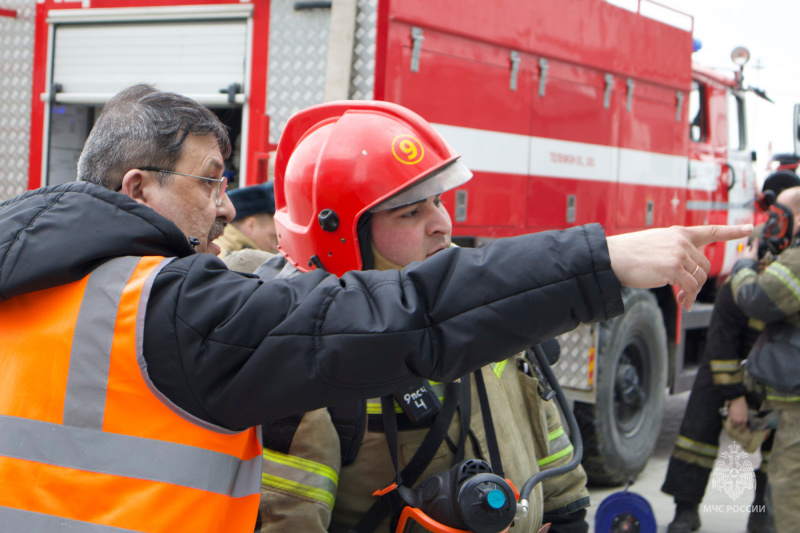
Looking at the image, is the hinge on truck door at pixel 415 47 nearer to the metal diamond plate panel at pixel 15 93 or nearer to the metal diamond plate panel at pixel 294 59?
the metal diamond plate panel at pixel 294 59

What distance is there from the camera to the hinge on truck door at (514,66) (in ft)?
16.5

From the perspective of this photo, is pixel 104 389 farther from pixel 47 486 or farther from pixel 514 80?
pixel 514 80

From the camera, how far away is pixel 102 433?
1.34 metres

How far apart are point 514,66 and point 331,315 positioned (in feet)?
13.4

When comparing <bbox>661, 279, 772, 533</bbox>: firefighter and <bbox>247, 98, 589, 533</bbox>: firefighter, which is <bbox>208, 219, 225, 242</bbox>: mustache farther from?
<bbox>661, 279, 772, 533</bbox>: firefighter

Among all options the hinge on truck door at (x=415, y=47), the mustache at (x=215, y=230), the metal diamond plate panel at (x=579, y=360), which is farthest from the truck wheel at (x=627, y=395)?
the mustache at (x=215, y=230)

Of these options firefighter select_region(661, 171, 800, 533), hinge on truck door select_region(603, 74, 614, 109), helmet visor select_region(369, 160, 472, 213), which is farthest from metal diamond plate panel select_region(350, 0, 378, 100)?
firefighter select_region(661, 171, 800, 533)

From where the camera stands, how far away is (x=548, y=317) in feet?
4.14

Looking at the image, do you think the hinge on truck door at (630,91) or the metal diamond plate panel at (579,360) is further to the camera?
the hinge on truck door at (630,91)

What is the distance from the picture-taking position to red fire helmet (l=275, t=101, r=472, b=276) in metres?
2.16

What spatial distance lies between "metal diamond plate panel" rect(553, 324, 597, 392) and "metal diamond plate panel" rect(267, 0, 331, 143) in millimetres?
2493

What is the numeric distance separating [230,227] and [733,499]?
3.99m

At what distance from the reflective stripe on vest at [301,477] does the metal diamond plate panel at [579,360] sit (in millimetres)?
4106

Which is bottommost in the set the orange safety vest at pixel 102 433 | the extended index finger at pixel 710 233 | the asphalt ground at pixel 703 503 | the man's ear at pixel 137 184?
the asphalt ground at pixel 703 503
